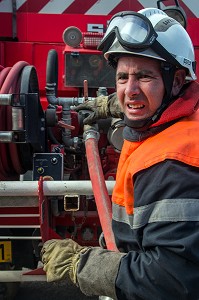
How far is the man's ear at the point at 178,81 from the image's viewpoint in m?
1.82

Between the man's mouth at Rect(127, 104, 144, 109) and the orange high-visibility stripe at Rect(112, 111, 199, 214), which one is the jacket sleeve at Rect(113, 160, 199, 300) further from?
the man's mouth at Rect(127, 104, 144, 109)

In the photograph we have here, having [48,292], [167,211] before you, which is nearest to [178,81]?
[167,211]

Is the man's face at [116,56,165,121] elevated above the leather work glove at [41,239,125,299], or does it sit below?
above

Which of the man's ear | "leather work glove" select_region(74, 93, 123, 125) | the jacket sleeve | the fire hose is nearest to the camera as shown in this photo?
the jacket sleeve

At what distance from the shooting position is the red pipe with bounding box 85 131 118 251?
2282 mm

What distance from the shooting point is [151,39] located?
1.76m

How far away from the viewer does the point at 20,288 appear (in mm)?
4012

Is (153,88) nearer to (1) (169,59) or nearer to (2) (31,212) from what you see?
(1) (169,59)

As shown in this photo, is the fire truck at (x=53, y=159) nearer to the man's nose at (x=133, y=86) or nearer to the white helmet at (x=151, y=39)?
the man's nose at (x=133, y=86)

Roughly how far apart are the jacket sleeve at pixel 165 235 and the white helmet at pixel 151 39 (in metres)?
0.40

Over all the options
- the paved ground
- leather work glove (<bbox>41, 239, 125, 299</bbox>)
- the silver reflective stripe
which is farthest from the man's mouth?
the paved ground

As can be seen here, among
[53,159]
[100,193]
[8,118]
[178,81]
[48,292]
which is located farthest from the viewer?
[48,292]

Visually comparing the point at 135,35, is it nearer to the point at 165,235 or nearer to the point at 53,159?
the point at 165,235

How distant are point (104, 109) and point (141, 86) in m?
1.25
